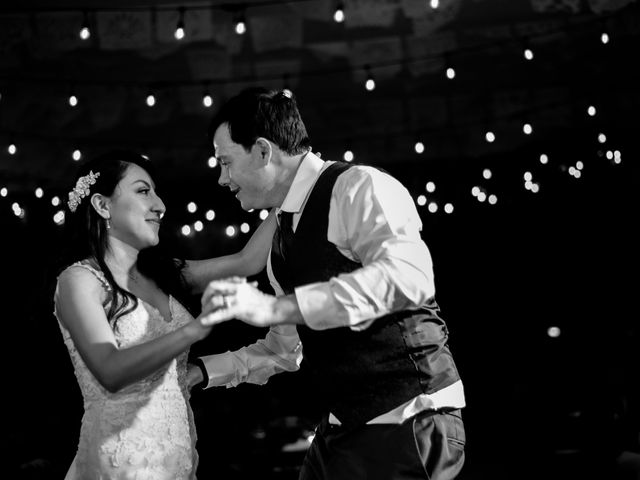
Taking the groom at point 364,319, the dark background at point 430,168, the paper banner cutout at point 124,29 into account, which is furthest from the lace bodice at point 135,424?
the paper banner cutout at point 124,29

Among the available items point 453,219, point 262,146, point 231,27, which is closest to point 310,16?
point 231,27

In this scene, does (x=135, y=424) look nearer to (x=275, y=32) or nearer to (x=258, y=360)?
(x=258, y=360)

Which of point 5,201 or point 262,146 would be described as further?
point 5,201

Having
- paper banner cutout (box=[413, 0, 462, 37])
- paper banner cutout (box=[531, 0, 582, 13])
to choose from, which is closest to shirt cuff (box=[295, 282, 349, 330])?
paper banner cutout (box=[413, 0, 462, 37])

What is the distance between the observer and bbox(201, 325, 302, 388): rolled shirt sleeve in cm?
257

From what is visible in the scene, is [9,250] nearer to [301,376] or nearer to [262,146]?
[301,376]

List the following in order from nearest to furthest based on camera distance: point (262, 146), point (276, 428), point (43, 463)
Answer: point (262, 146), point (43, 463), point (276, 428)

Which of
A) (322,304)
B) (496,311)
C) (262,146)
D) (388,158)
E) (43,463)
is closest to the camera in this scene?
(322,304)

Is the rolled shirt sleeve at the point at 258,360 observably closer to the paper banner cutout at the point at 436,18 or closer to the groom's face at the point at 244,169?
the groom's face at the point at 244,169

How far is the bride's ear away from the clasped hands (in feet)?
3.18

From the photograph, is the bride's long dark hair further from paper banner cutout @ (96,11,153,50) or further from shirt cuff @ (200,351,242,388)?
paper banner cutout @ (96,11,153,50)

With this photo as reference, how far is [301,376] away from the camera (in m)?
8.43

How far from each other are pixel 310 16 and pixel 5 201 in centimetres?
339

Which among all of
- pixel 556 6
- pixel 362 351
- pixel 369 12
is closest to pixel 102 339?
pixel 362 351
